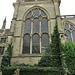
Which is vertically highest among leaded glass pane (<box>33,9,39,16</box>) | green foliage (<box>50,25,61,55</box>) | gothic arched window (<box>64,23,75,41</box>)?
leaded glass pane (<box>33,9,39,16</box>)

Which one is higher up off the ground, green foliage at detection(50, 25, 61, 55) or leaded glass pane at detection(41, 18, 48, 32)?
leaded glass pane at detection(41, 18, 48, 32)

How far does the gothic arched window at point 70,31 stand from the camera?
1796 cm

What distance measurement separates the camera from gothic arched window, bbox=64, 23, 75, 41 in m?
18.0

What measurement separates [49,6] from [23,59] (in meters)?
11.0

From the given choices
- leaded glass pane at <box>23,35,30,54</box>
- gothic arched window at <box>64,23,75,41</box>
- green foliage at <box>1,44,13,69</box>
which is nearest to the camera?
green foliage at <box>1,44,13,69</box>

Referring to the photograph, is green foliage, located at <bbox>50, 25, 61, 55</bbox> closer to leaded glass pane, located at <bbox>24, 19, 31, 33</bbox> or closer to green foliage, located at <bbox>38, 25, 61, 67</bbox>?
green foliage, located at <bbox>38, 25, 61, 67</bbox>

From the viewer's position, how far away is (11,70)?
10.5 m

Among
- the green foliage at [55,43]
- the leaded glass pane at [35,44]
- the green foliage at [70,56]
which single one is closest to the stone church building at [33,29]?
the leaded glass pane at [35,44]

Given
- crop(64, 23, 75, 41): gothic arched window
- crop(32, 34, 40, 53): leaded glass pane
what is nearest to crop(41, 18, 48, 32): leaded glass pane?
crop(32, 34, 40, 53): leaded glass pane

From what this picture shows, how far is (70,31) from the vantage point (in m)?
18.7

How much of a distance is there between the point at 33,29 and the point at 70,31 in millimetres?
8082

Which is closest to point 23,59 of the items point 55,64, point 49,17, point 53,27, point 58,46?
point 55,64

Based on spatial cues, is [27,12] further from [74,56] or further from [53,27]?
[74,56]

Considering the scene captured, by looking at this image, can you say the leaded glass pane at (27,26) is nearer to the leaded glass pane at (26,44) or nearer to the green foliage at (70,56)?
the leaded glass pane at (26,44)
